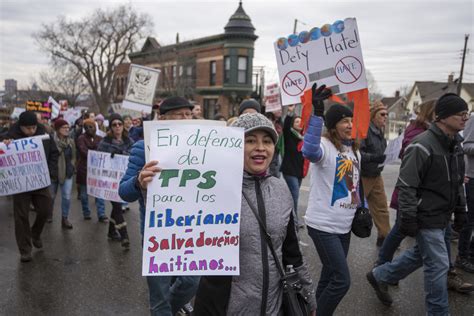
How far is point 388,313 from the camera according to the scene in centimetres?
369

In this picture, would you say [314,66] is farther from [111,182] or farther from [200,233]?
[111,182]

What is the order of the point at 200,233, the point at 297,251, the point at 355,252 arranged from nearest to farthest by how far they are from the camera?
1. the point at 200,233
2. the point at 297,251
3. the point at 355,252

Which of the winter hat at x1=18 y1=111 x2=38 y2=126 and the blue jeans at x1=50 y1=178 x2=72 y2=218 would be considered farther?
the blue jeans at x1=50 y1=178 x2=72 y2=218

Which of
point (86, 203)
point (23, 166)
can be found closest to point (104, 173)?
point (86, 203)

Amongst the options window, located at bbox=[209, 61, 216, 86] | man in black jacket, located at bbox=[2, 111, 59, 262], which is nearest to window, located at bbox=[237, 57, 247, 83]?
window, located at bbox=[209, 61, 216, 86]

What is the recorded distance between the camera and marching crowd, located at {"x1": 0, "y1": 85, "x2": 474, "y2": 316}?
2.04m

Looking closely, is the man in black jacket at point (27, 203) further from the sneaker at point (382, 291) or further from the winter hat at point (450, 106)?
the winter hat at point (450, 106)

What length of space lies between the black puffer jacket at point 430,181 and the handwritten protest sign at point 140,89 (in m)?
6.90

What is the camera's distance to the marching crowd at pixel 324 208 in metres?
2.04

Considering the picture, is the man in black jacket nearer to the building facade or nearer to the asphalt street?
the asphalt street

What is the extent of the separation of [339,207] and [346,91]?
0.99 metres

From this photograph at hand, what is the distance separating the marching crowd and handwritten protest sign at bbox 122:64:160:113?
322 centimetres

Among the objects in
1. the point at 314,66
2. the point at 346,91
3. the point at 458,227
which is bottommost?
the point at 458,227

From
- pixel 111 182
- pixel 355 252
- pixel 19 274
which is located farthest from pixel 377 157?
pixel 19 274
